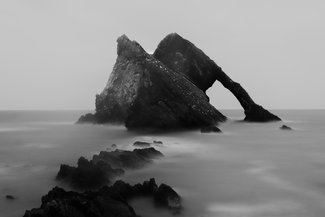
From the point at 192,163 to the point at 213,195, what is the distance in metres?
5.93

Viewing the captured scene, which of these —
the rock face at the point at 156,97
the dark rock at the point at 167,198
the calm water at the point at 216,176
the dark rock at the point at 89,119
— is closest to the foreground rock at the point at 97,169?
the calm water at the point at 216,176

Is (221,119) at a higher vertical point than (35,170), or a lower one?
higher

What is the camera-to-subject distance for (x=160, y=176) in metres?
14.1

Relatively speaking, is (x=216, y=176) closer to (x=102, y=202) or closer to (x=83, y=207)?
(x=102, y=202)

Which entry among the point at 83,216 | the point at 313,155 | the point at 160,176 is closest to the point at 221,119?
the point at 313,155

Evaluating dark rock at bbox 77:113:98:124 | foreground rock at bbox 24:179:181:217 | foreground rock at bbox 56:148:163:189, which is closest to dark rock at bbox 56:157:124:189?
foreground rock at bbox 56:148:163:189

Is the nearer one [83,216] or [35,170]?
[83,216]

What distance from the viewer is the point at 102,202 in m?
8.62

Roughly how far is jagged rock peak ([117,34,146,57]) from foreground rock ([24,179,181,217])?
101 feet

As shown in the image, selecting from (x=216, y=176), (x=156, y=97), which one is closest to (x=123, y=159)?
(x=216, y=176)

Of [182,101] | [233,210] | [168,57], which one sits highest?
[168,57]

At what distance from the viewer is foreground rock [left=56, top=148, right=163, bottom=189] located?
39.4ft

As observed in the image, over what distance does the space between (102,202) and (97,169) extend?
3.81m

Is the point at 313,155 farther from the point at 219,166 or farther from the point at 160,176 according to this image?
the point at 160,176
